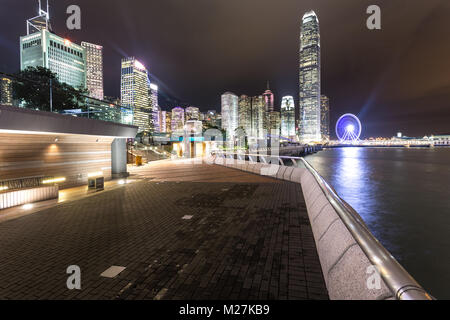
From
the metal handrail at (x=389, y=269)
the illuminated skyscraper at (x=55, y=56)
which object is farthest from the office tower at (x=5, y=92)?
the illuminated skyscraper at (x=55, y=56)

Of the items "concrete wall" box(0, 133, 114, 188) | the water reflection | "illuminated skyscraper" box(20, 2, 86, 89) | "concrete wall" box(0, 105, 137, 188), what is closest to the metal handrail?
the water reflection

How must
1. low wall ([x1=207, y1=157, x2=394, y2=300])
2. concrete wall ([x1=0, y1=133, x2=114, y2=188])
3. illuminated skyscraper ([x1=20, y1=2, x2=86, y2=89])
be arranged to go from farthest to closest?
illuminated skyscraper ([x1=20, y1=2, x2=86, y2=89]) < concrete wall ([x1=0, y1=133, x2=114, y2=188]) < low wall ([x1=207, y1=157, x2=394, y2=300])

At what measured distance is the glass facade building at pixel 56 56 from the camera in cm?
8312

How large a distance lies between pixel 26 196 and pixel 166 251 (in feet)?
24.2

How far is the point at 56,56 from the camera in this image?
3344 inches

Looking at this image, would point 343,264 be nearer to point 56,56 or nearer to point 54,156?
point 54,156

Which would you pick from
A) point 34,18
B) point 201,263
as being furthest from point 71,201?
point 34,18

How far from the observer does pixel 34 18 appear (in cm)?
12181

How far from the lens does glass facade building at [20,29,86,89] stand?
83.1m

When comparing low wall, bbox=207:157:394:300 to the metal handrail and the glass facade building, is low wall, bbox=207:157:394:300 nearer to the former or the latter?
the metal handrail
